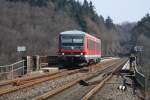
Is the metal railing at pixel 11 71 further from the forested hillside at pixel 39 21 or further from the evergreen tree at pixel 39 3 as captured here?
the evergreen tree at pixel 39 3

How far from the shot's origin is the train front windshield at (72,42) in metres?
41.7

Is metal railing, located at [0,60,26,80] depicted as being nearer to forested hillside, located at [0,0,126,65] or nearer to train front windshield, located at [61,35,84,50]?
train front windshield, located at [61,35,84,50]

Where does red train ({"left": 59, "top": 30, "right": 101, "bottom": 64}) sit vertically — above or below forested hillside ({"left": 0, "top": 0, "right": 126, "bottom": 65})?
below

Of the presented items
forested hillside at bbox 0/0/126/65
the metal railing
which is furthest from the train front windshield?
forested hillside at bbox 0/0/126/65

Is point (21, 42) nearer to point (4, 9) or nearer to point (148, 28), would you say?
point (4, 9)

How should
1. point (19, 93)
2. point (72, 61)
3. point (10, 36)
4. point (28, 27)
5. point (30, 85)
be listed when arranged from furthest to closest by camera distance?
1. point (28, 27)
2. point (10, 36)
3. point (72, 61)
4. point (30, 85)
5. point (19, 93)

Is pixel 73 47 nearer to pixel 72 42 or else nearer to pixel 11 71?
pixel 72 42

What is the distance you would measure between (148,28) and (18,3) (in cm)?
6536

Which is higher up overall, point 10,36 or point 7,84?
point 10,36

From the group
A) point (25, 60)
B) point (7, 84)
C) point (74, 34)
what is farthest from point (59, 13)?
point (7, 84)

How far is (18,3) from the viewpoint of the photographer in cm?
13075

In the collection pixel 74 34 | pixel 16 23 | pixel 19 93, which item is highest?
pixel 16 23

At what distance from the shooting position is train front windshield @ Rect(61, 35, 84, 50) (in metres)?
41.7

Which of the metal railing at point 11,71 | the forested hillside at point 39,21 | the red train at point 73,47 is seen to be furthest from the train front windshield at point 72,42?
the forested hillside at point 39,21
